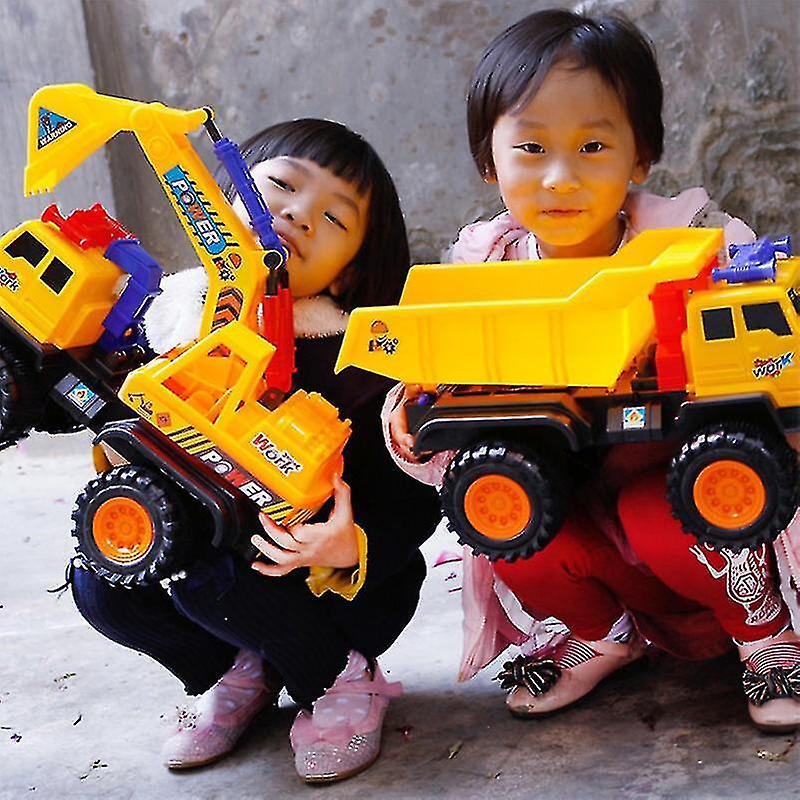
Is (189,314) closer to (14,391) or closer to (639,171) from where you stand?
(14,391)

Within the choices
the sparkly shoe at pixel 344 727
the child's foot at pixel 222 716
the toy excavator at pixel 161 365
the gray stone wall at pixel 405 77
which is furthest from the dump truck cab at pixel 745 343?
the gray stone wall at pixel 405 77

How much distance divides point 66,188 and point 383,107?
0.91 metres

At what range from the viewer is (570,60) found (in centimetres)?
131

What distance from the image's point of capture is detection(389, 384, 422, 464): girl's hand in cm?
123

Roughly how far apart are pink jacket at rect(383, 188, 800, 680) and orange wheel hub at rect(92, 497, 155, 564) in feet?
1.07

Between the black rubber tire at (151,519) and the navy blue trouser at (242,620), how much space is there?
12 cm

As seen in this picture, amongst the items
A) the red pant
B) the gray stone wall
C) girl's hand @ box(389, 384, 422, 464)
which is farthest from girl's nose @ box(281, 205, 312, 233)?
the gray stone wall

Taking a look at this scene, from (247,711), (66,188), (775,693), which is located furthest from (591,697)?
(66,188)

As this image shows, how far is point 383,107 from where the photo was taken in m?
3.23

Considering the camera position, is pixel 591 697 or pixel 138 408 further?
pixel 591 697

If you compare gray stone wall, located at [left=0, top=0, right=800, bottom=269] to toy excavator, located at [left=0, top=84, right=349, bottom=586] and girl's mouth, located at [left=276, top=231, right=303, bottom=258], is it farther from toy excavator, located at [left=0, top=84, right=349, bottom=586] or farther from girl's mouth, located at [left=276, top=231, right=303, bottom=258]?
toy excavator, located at [left=0, top=84, right=349, bottom=586]

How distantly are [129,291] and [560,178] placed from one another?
1.57 ft

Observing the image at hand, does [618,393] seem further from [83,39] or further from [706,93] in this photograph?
[83,39]

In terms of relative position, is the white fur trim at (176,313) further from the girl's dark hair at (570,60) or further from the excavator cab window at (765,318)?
the excavator cab window at (765,318)
